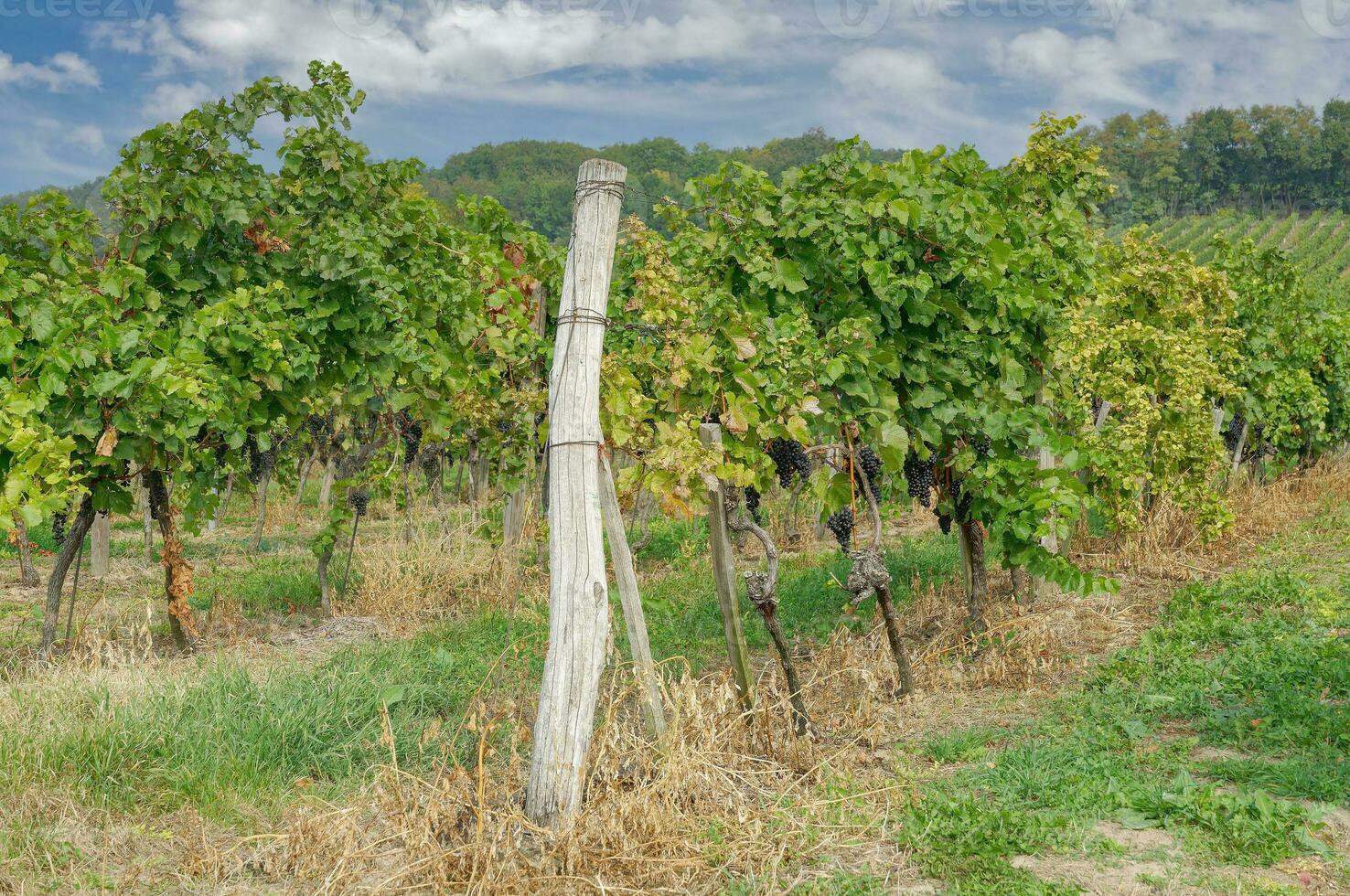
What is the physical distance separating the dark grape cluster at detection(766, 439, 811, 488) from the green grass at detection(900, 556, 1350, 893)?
1504 mm

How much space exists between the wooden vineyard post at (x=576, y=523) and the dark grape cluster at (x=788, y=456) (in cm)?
160

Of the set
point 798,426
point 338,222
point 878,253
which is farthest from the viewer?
point 338,222

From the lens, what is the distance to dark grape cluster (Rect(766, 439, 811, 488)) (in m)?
5.07

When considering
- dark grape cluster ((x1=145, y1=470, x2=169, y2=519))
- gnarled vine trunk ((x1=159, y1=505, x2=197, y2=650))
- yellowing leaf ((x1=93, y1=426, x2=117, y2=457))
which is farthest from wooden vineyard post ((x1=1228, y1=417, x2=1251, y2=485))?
yellowing leaf ((x1=93, y1=426, x2=117, y2=457))

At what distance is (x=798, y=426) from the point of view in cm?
441

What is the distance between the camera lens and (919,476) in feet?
18.1

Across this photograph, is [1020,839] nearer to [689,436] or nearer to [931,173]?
[689,436]

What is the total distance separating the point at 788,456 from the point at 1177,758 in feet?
7.19

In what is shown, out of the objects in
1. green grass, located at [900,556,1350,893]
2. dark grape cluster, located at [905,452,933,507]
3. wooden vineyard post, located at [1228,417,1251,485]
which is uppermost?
wooden vineyard post, located at [1228,417,1251,485]

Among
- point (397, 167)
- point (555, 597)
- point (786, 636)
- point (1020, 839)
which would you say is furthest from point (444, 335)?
point (1020, 839)

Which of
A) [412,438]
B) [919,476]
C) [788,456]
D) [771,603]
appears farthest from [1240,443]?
[771,603]

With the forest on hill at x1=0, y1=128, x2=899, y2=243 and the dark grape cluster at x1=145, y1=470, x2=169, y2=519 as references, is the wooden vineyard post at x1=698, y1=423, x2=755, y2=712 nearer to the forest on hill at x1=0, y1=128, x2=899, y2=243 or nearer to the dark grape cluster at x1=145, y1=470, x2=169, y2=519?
the dark grape cluster at x1=145, y1=470, x2=169, y2=519

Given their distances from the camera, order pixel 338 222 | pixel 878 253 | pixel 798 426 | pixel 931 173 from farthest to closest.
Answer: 1. pixel 338 222
2. pixel 931 173
3. pixel 878 253
4. pixel 798 426

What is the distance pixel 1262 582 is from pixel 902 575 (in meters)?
2.37
